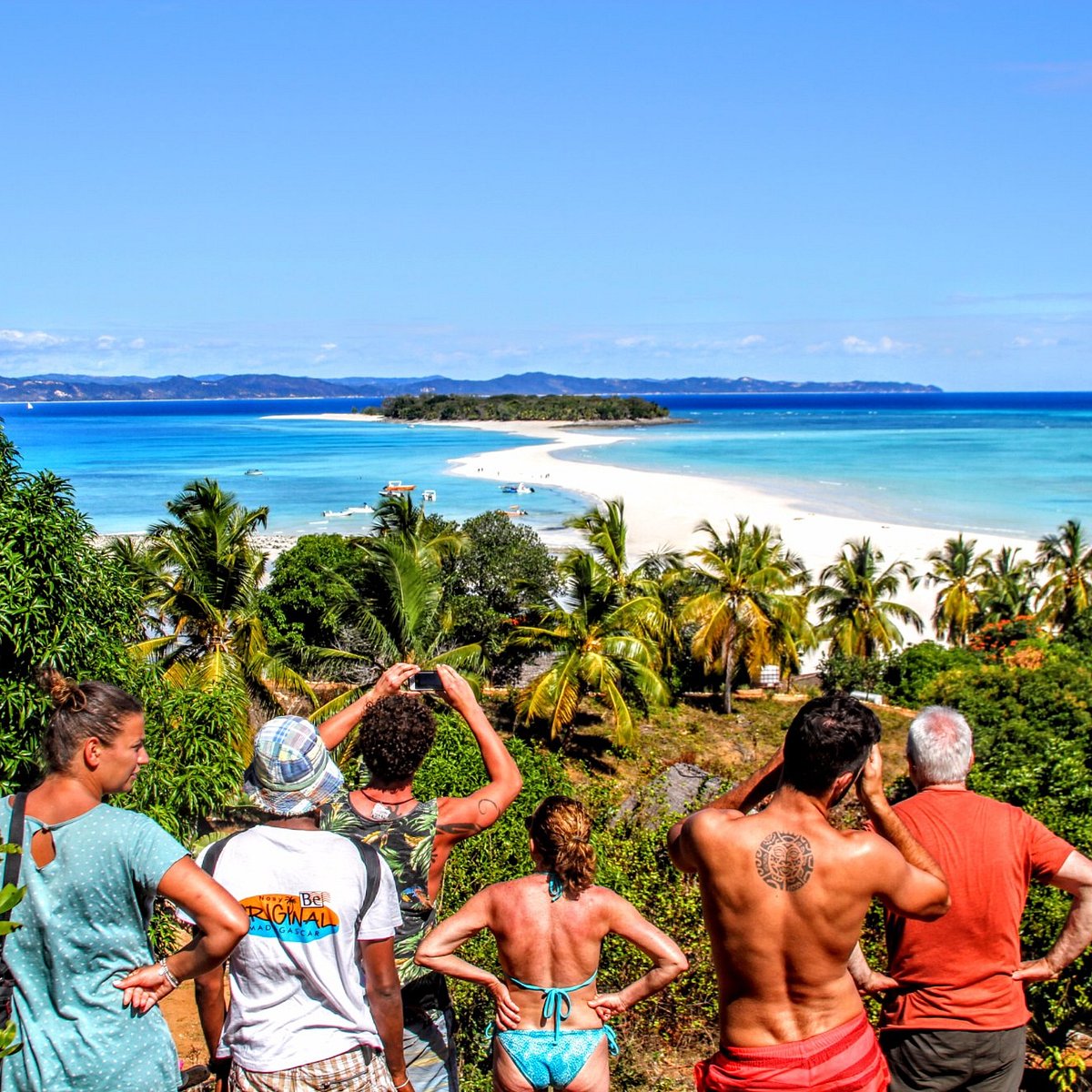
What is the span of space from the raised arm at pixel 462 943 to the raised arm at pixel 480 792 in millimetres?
228

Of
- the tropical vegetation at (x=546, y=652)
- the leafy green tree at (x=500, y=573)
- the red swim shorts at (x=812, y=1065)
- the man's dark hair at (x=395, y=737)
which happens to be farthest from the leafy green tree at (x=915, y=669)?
the man's dark hair at (x=395, y=737)

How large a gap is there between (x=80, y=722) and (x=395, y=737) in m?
0.96

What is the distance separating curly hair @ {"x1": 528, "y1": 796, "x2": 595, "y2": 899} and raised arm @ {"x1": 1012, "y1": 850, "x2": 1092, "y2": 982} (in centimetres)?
153

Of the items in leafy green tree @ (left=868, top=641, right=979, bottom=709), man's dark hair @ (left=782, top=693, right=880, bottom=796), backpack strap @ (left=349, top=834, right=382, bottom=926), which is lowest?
leafy green tree @ (left=868, top=641, right=979, bottom=709)

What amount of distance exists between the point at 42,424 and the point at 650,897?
196135 mm

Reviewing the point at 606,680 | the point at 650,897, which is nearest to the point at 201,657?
the point at 606,680

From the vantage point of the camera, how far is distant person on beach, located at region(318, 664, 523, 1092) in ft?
10.8

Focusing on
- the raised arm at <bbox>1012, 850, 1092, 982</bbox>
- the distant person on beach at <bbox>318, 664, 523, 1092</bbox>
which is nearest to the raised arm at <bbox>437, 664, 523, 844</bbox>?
the distant person on beach at <bbox>318, 664, 523, 1092</bbox>

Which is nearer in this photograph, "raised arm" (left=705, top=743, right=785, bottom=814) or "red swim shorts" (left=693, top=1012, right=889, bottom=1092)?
"red swim shorts" (left=693, top=1012, right=889, bottom=1092)

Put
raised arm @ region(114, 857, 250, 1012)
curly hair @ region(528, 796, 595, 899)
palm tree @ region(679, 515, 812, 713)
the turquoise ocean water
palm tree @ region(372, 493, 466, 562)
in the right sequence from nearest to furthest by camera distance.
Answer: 1. raised arm @ region(114, 857, 250, 1012)
2. curly hair @ region(528, 796, 595, 899)
3. palm tree @ region(372, 493, 466, 562)
4. palm tree @ region(679, 515, 812, 713)
5. the turquoise ocean water

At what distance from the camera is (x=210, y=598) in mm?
17516

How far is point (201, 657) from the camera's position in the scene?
17266 mm

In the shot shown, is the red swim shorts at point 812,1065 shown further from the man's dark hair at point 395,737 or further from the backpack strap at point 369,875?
the man's dark hair at point 395,737

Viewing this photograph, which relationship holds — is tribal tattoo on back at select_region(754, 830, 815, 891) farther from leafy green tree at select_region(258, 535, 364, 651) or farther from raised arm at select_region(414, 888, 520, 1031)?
leafy green tree at select_region(258, 535, 364, 651)
